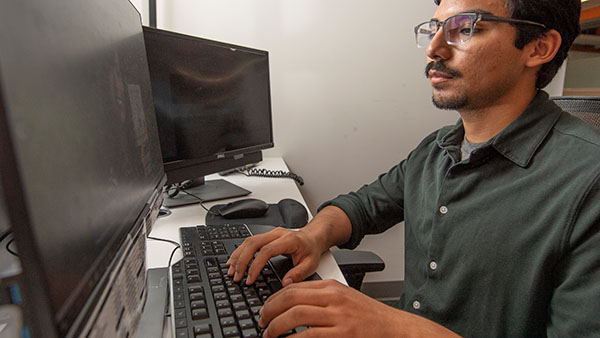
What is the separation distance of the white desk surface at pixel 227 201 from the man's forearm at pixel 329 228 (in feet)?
0.12

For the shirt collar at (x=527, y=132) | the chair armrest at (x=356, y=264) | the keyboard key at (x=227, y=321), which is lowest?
the chair armrest at (x=356, y=264)

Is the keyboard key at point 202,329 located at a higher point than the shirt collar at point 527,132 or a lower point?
lower

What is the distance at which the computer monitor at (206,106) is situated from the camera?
100 cm

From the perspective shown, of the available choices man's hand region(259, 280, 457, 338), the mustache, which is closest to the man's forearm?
man's hand region(259, 280, 457, 338)

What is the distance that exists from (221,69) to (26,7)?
37.4 inches

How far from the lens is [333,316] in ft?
1.59

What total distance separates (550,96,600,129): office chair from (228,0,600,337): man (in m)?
0.12

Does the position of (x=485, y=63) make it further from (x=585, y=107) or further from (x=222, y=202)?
(x=222, y=202)

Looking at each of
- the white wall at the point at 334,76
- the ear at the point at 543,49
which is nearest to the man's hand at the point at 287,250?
the ear at the point at 543,49

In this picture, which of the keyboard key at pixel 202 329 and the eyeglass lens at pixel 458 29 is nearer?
the keyboard key at pixel 202 329

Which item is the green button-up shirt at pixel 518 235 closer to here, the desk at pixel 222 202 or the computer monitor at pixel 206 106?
the desk at pixel 222 202

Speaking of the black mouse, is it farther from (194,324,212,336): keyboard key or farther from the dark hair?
the dark hair

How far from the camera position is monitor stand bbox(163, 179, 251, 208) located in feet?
3.63

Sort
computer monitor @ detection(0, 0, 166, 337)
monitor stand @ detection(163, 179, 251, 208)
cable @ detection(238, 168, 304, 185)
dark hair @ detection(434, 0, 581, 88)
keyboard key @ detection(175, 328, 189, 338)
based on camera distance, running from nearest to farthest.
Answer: computer monitor @ detection(0, 0, 166, 337)
keyboard key @ detection(175, 328, 189, 338)
dark hair @ detection(434, 0, 581, 88)
monitor stand @ detection(163, 179, 251, 208)
cable @ detection(238, 168, 304, 185)
